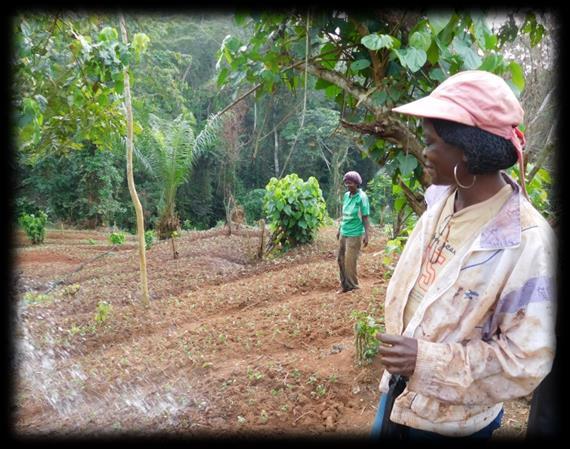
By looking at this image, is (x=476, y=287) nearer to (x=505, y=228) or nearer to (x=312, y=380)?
(x=505, y=228)

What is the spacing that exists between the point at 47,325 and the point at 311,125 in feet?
50.3

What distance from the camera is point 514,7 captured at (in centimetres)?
211

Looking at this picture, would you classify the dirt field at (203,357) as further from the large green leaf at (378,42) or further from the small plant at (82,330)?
the large green leaf at (378,42)

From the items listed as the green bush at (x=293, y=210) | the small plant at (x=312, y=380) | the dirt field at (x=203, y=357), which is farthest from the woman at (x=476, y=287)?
the green bush at (x=293, y=210)

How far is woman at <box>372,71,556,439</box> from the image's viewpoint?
1174 mm

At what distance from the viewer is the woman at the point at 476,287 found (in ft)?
3.85

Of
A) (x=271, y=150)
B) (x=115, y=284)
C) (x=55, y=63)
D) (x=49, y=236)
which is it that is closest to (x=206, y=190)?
(x=271, y=150)

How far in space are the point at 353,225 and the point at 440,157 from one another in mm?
4532

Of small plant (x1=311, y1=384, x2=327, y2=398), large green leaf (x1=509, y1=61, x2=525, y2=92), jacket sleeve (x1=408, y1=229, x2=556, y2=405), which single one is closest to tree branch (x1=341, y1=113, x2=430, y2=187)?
large green leaf (x1=509, y1=61, x2=525, y2=92)

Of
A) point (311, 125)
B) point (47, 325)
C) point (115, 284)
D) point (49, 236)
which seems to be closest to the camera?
point (47, 325)

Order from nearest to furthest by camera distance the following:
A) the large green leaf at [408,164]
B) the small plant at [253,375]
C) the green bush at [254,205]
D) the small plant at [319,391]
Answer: the large green leaf at [408,164] → the small plant at [319,391] → the small plant at [253,375] → the green bush at [254,205]

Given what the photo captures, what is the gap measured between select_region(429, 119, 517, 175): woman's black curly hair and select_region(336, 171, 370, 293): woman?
175 inches

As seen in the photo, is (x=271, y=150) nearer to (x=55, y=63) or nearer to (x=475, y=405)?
(x=55, y=63)

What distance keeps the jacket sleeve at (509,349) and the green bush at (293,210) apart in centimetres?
865
